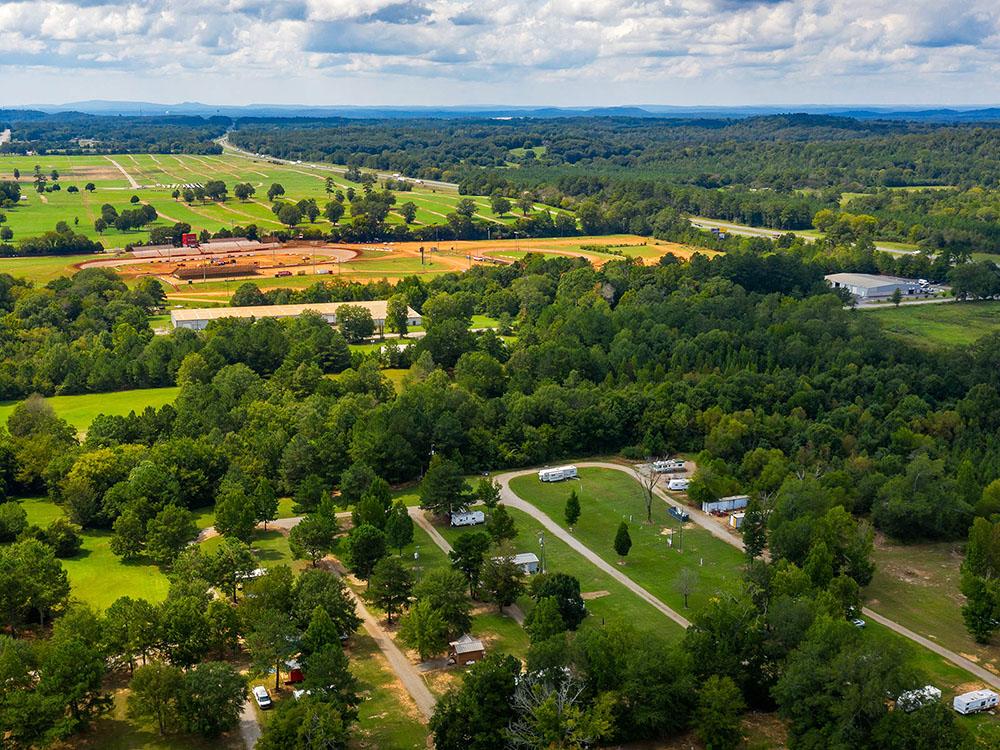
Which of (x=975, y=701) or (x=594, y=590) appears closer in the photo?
(x=975, y=701)

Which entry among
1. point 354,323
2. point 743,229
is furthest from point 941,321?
point 743,229

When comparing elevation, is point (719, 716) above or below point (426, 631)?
below

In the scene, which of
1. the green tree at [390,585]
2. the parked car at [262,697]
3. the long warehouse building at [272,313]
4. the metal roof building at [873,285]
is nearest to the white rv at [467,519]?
the green tree at [390,585]

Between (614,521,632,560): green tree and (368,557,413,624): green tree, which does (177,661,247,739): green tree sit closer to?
(368,557,413,624): green tree

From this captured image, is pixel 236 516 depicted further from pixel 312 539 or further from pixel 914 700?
pixel 914 700

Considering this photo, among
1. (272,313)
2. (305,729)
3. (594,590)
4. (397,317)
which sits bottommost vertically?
(594,590)

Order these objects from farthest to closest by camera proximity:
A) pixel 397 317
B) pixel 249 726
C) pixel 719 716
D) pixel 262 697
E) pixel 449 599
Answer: pixel 397 317
pixel 449 599
pixel 262 697
pixel 249 726
pixel 719 716

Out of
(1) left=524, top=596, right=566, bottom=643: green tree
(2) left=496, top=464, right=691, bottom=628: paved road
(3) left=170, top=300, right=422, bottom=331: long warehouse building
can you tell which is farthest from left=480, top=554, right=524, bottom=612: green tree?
(3) left=170, top=300, right=422, bottom=331: long warehouse building
